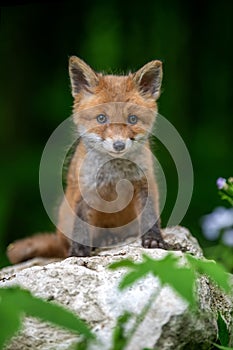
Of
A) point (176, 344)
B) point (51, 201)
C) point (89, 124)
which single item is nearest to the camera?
point (176, 344)

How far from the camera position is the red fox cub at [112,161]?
4027mm

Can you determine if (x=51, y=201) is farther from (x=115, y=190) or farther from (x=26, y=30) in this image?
(x=26, y=30)

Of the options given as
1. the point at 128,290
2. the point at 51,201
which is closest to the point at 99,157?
the point at 51,201

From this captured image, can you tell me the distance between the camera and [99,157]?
169 inches

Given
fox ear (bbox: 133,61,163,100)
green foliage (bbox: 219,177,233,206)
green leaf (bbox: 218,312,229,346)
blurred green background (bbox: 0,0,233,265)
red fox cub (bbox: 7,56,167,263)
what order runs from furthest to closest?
blurred green background (bbox: 0,0,233,265), fox ear (bbox: 133,61,163,100), red fox cub (bbox: 7,56,167,263), green foliage (bbox: 219,177,233,206), green leaf (bbox: 218,312,229,346)

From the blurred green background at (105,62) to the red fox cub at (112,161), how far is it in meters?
3.41

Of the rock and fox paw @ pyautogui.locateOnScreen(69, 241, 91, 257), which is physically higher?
the rock

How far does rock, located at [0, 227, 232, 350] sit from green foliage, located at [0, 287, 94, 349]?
1.57 ft

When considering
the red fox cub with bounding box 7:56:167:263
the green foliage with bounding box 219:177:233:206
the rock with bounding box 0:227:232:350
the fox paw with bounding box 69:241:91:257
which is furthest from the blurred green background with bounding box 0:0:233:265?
the rock with bounding box 0:227:232:350

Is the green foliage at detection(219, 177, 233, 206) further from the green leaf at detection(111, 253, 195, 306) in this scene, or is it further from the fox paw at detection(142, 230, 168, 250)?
the green leaf at detection(111, 253, 195, 306)

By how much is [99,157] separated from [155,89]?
1.53 ft

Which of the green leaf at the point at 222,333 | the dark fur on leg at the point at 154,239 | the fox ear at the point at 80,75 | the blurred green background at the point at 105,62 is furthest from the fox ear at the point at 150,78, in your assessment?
the blurred green background at the point at 105,62

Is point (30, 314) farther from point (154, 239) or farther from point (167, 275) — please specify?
point (154, 239)

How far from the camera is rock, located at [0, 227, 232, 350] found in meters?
2.80
